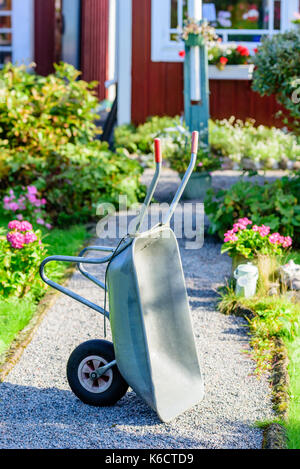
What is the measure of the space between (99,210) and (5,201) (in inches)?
36.3

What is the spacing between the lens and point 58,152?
22.8ft

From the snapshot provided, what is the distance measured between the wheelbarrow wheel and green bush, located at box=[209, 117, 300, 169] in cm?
583

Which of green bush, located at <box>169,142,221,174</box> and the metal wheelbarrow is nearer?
the metal wheelbarrow

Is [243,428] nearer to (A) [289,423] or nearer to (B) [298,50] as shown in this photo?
(A) [289,423]

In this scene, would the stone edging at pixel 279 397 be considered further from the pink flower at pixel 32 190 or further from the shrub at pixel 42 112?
the shrub at pixel 42 112

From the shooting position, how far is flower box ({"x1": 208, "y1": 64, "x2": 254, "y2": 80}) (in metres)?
9.58

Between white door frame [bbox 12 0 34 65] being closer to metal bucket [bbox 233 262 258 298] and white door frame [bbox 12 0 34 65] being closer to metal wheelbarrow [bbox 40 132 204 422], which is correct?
metal bucket [bbox 233 262 258 298]

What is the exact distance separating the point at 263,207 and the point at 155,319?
9.42 feet

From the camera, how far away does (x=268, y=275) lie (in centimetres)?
471

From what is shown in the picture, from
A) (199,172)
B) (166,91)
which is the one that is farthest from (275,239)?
(166,91)

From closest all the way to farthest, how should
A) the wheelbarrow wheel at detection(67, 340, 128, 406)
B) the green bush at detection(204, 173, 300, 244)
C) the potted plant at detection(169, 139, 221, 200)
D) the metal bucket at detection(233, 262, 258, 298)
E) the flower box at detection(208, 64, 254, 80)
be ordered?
the wheelbarrow wheel at detection(67, 340, 128, 406)
the metal bucket at detection(233, 262, 258, 298)
the green bush at detection(204, 173, 300, 244)
the potted plant at detection(169, 139, 221, 200)
the flower box at detection(208, 64, 254, 80)

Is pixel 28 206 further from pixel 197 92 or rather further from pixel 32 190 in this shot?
pixel 197 92

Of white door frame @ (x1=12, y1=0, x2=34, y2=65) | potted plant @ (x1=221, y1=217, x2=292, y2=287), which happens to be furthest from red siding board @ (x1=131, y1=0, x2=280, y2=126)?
potted plant @ (x1=221, y1=217, x2=292, y2=287)

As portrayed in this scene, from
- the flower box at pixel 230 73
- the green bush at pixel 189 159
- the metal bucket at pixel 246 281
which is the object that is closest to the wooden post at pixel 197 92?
the green bush at pixel 189 159
